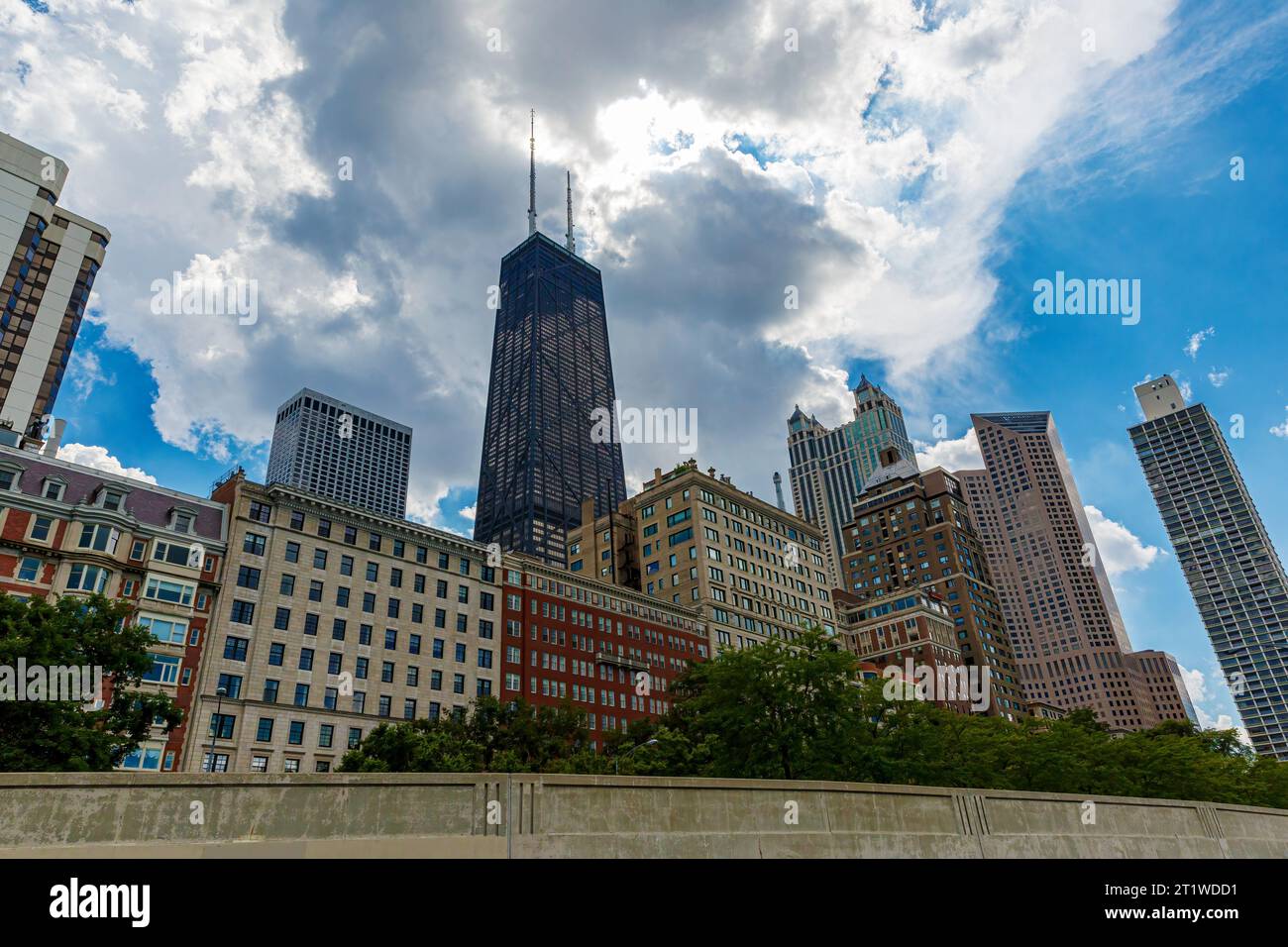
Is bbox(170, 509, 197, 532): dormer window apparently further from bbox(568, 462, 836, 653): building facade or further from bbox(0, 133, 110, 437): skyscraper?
bbox(0, 133, 110, 437): skyscraper

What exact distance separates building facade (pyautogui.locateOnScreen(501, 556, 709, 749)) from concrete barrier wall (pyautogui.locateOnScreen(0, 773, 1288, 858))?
63.0 metres

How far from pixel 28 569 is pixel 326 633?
71.5ft

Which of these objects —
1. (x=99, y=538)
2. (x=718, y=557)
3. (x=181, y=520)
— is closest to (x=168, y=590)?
(x=99, y=538)

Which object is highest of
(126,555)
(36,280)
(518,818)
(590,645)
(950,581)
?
(36,280)

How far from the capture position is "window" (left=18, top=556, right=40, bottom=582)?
5653 centimetres

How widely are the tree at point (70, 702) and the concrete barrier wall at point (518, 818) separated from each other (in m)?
25.1

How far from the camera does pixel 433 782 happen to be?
16.7 meters

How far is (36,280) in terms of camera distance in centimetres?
12788

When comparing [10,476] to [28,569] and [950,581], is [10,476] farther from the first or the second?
[950,581]
